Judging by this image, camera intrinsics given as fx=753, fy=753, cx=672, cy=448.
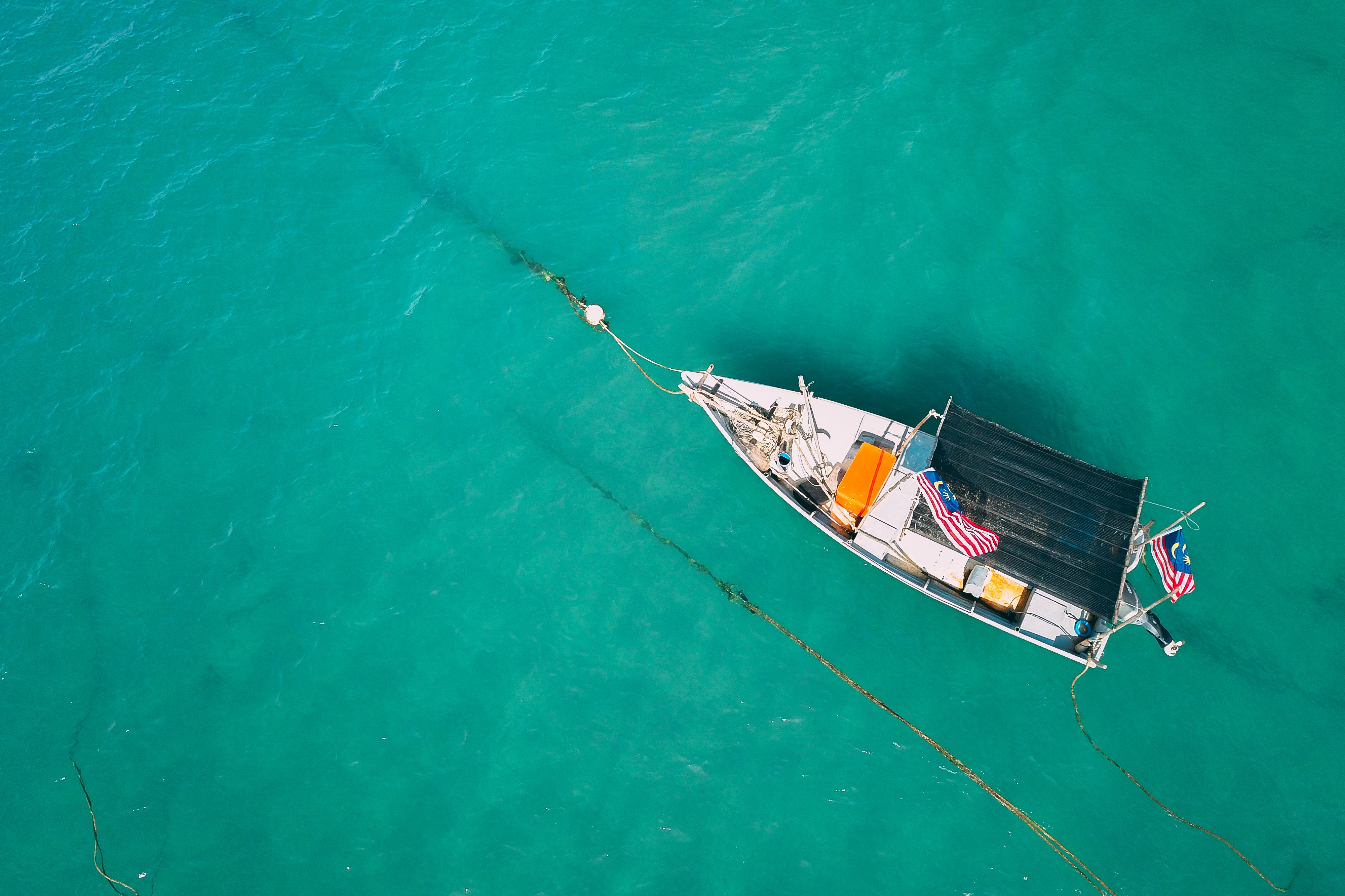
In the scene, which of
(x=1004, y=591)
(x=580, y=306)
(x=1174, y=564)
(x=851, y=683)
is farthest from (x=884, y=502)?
(x=580, y=306)

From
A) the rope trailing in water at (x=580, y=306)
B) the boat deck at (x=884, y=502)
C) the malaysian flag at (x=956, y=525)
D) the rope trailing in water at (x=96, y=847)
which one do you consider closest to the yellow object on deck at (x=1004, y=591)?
the boat deck at (x=884, y=502)

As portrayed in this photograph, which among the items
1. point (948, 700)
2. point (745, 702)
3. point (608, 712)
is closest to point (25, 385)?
point (608, 712)

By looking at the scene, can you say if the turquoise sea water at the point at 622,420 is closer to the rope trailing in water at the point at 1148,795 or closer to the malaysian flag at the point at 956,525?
the rope trailing in water at the point at 1148,795

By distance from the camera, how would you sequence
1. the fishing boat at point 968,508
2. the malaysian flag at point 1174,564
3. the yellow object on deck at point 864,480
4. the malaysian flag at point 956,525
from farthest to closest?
the yellow object on deck at point 864,480
the fishing boat at point 968,508
the malaysian flag at point 956,525
the malaysian flag at point 1174,564

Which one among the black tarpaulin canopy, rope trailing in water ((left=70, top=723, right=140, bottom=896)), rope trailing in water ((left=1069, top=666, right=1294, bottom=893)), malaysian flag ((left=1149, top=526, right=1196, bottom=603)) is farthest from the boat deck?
rope trailing in water ((left=70, top=723, right=140, bottom=896))

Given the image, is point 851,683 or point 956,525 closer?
point 956,525

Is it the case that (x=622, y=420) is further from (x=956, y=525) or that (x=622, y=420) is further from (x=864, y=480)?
(x=956, y=525)
